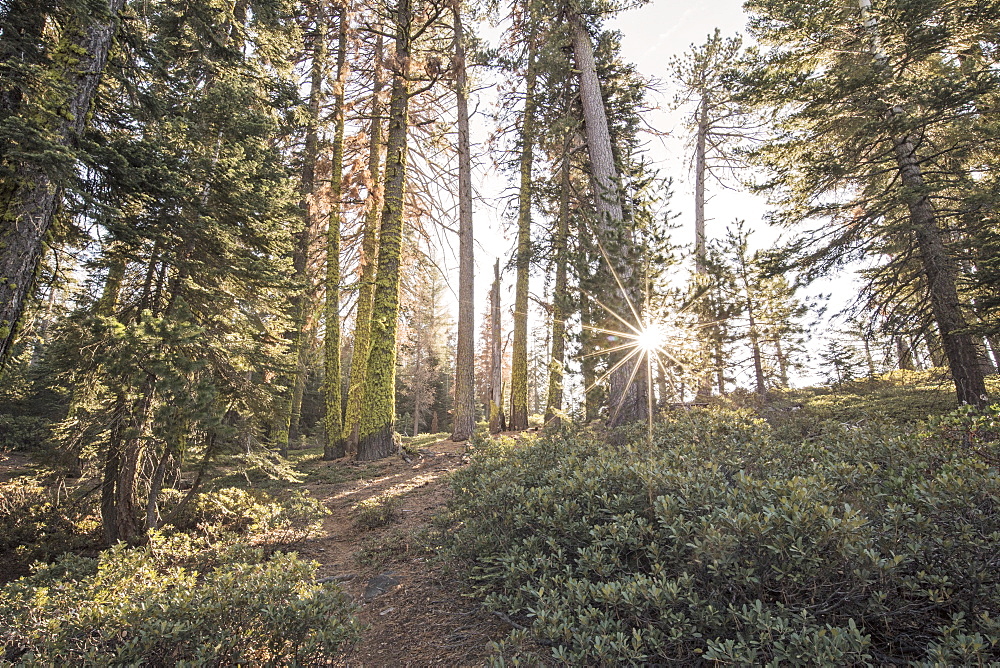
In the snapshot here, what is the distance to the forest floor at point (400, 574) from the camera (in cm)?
364

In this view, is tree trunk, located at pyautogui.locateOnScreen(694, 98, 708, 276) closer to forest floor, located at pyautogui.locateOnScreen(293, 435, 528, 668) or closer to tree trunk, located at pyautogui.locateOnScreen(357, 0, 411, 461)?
tree trunk, located at pyautogui.locateOnScreen(357, 0, 411, 461)

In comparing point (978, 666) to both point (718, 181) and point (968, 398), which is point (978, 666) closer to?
point (968, 398)

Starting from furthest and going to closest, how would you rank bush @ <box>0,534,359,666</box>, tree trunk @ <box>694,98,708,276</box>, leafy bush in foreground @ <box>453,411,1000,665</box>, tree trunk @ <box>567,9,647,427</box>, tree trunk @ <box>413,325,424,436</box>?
tree trunk @ <box>413,325,424,436</box>, tree trunk @ <box>694,98,708,276</box>, tree trunk @ <box>567,9,647,427</box>, bush @ <box>0,534,359,666</box>, leafy bush in foreground @ <box>453,411,1000,665</box>

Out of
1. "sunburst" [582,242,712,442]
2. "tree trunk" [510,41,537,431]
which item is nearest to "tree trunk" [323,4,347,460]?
"tree trunk" [510,41,537,431]

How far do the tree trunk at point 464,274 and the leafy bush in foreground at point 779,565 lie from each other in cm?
881

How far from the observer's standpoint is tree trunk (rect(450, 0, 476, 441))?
12.7 meters

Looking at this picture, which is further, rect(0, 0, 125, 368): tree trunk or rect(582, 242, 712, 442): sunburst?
rect(582, 242, 712, 442): sunburst

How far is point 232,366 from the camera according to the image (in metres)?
6.31

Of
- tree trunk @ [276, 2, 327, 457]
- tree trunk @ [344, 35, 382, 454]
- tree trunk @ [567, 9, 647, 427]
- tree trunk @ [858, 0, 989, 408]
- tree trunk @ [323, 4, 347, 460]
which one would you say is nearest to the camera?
tree trunk @ [858, 0, 989, 408]

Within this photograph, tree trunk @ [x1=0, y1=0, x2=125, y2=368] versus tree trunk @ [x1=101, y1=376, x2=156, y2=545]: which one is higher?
tree trunk @ [x1=0, y1=0, x2=125, y2=368]

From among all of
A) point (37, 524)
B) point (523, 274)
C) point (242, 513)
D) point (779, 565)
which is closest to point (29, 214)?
point (37, 524)

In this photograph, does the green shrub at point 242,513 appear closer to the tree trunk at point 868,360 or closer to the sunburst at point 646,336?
the sunburst at point 646,336

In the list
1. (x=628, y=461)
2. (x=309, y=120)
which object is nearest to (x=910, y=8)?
(x=628, y=461)

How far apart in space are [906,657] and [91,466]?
939cm
